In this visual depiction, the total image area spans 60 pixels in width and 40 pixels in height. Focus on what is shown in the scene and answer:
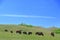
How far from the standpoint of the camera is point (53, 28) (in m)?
66.6

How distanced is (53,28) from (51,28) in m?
1.04

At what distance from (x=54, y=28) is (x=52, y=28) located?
660mm

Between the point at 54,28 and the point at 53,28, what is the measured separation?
0.44 m

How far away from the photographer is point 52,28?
6694 cm

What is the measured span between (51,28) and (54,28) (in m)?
1.12

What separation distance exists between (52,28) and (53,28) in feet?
1.55

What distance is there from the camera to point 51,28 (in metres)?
67.4

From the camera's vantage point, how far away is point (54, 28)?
219 ft
